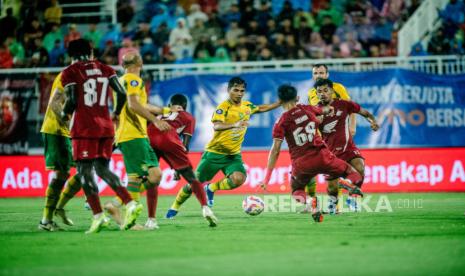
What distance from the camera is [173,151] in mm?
11500

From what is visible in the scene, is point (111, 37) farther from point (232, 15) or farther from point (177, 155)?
point (177, 155)

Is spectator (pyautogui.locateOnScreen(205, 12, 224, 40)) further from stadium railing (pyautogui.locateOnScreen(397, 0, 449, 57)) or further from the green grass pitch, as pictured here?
the green grass pitch

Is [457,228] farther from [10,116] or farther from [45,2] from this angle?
[45,2]

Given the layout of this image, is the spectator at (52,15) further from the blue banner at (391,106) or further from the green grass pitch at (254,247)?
the green grass pitch at (254,247)

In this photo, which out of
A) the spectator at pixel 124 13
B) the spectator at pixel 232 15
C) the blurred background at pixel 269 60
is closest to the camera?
the blurred background at pixel 269 60

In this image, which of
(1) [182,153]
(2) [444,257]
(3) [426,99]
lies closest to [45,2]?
(3) [426,99]

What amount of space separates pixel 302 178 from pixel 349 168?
71cm

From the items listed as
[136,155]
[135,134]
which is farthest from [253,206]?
[135,134]

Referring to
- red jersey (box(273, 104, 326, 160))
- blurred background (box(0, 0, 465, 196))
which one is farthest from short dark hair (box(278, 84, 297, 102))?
blurred background (box(0, 0, 465, 196))

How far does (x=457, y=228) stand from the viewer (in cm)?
1028

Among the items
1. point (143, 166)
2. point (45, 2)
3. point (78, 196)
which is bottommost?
point (78, 196)

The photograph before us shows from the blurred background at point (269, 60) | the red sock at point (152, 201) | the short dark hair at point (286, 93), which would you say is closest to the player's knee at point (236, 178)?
the short dark hair at point (286, 93)

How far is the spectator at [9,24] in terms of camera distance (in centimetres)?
2386

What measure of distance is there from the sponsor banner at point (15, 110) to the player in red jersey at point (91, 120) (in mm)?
10423
